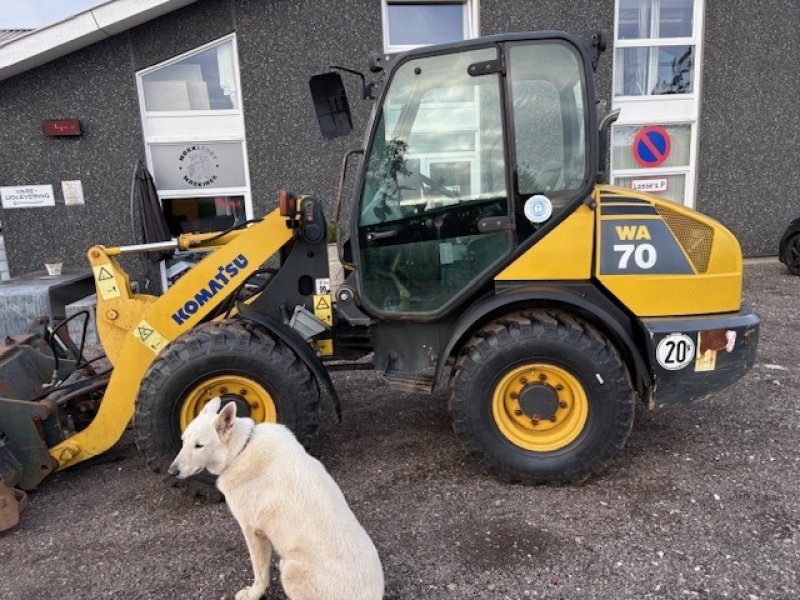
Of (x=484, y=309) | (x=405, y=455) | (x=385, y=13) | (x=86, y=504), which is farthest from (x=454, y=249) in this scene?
(x=385, y=13)

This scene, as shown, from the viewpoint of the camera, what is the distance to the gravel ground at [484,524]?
2.59m

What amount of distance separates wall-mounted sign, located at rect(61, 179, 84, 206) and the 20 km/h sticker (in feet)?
29.0

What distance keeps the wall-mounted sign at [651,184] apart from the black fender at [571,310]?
775cm

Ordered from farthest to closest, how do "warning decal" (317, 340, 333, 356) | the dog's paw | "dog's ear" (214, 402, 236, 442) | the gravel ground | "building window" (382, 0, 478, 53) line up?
"building window" (382, 0, 478, 53)
"warning decal" (317, 340, 333, 356)
the gravel ground
the dog's paw
"dog's ear" (214, 402, 236, 442)

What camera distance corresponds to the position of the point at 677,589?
2492mm

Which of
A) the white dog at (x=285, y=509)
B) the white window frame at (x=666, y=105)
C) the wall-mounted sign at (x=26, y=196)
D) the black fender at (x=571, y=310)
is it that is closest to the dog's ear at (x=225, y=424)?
the white dog at (x=285, y=509)

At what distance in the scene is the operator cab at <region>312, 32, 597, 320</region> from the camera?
3.28m

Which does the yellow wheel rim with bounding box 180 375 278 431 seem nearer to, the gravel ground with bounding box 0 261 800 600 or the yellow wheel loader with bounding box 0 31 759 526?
the yellow wheel loader with bounding box 0 31 759 526

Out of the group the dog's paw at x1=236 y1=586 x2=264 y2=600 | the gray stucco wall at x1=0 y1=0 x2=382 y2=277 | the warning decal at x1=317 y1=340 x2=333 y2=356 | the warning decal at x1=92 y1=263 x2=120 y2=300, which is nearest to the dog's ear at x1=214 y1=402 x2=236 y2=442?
the dog's paw at x1=236 y1=586 x2=264 y2=600

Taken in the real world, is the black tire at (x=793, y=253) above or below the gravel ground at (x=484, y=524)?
above

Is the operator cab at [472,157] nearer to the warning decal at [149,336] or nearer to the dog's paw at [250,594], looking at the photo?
the warning decal at [149,336]

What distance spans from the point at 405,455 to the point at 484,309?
122 cm

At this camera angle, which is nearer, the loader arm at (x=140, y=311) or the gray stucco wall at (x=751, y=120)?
the loader arm at (x=140, y=311)

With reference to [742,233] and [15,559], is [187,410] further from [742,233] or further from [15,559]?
[742,233]
